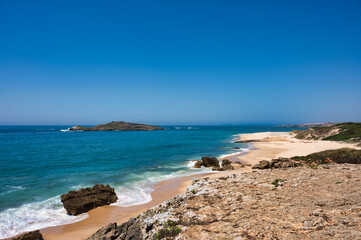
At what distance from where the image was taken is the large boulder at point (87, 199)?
45.6 feet

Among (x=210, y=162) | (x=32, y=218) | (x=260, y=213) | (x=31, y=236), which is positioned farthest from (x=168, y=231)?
Answer: (x=210, y=162)

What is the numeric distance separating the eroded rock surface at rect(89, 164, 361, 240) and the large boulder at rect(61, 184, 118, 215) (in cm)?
677

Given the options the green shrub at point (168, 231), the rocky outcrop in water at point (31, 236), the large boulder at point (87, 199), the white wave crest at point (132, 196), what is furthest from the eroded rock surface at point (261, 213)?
the white wave crest at point (132, 196)

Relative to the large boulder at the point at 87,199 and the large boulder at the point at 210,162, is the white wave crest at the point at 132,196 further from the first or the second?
the large boulder at the point at 210,162

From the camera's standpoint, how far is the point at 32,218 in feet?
43.6

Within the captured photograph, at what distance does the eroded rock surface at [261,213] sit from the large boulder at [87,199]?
6775 mm

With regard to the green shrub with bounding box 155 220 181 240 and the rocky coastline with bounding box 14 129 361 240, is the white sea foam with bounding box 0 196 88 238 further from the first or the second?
the green shrub with bounding box 155 220 181 240

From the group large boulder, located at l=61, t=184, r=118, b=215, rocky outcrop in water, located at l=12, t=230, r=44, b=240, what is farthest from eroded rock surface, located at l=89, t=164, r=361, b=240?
large boulder, located at l=61, t=184, r=118, b=215

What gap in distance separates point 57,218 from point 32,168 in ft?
62.7

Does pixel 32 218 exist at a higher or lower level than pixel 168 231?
lower

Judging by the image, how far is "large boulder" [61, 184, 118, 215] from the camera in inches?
547

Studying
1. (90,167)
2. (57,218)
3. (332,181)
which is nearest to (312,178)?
(332,181)

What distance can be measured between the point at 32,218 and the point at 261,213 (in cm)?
1449

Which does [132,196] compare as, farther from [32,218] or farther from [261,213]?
[261,213]
